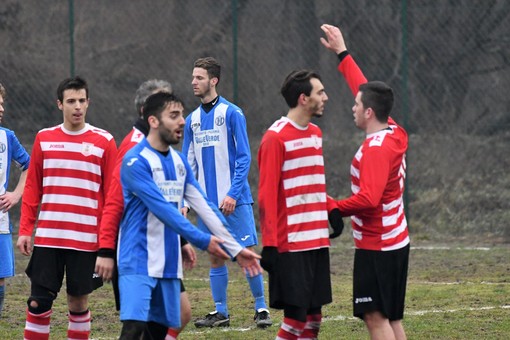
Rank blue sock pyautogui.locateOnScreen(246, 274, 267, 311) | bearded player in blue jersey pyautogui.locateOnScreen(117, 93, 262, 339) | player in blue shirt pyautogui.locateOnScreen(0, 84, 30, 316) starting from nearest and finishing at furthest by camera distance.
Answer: bearded player in blue jersey pyautogui.locateOnScreen(117, 93, 262, 339), player in blue shirt pyautogui.locateOnScreen(0, 84, 30, 316), blue sock pyautogui.locateOnScreen(246, 274, 267, 311)

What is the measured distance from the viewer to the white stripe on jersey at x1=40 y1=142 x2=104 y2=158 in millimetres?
6980

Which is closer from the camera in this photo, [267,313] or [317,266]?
[317,266]

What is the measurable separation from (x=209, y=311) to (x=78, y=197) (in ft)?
7.54

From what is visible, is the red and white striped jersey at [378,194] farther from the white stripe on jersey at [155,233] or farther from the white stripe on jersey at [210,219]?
the white stripe on jersey at [155,233]

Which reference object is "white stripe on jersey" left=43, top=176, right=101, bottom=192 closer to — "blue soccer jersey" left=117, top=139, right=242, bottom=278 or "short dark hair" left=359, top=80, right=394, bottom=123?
"blue soccer jersey" left=117, top=139, right=242, bottom=278

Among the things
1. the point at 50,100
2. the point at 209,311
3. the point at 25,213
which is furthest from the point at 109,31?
the point at 25,213

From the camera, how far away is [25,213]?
7.04 meters

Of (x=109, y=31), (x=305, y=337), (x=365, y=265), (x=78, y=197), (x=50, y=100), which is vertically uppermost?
(x=109, y=31)

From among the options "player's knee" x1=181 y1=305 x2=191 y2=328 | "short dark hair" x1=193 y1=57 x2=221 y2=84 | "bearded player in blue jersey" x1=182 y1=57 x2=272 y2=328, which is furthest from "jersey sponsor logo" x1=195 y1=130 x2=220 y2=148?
"player's knee" x1=181 y1=305 x2=191 y2=328

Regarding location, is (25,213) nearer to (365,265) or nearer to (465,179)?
(365,265)

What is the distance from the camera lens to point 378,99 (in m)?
6.28

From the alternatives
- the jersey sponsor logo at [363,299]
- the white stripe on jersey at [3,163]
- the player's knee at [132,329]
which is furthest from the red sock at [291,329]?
the white stripe on jersey at [3,163]

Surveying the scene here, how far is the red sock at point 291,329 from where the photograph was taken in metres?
6.22

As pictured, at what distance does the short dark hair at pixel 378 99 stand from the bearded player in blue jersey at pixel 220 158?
216 centimetres
